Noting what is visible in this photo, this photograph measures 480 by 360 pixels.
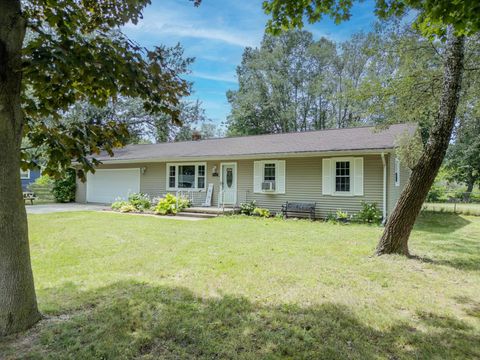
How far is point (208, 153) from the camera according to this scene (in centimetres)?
1487

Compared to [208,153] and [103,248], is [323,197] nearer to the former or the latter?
[208,153]

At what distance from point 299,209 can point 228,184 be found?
369 centimetres

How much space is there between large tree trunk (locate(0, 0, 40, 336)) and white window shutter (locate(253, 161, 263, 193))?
440 inches

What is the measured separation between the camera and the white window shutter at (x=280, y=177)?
43.7 feet

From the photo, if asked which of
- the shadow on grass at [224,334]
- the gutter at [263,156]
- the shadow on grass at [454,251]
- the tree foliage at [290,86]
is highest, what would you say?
the tree foliage at [290,86]

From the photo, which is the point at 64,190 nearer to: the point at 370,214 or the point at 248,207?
the point at 248,207

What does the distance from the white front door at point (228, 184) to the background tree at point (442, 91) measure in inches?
346

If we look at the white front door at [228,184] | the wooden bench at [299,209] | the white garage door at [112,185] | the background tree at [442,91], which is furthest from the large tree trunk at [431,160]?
the white garage door at [112,185]

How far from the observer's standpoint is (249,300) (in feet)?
13.1

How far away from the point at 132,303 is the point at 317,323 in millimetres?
2144

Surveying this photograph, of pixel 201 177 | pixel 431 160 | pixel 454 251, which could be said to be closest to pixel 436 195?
pixel 201 177

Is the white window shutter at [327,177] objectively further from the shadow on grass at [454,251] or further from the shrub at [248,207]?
the shadow on grass at [454,251]

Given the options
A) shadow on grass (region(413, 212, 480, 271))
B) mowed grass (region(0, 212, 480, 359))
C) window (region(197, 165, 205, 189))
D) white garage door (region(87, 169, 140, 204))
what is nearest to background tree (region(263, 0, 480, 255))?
mowed grass (region(0, 212, 480, 359))

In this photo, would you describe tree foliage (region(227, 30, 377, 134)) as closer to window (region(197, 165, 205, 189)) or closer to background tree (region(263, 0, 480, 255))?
window (region(197, 165, 205, 189))
